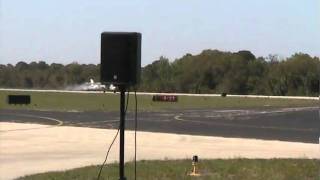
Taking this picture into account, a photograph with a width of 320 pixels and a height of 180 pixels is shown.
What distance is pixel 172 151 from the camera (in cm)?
1614

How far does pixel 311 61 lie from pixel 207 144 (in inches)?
3542

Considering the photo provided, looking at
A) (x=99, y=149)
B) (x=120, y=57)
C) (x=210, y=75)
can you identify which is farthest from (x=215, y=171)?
(x=210, y=75)

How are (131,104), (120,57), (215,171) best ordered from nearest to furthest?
(120,57) → (215,171) → (131,104)

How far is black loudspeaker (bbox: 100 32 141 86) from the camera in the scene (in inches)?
339

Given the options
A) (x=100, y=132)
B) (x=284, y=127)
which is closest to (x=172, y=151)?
(x=100, y=132)

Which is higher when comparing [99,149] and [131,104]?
[131,104]

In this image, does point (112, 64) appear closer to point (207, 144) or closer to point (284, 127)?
point (207, 144)

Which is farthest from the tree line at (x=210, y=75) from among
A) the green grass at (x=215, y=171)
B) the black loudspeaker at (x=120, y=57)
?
the black loudspeaker at (x=120, y=57)

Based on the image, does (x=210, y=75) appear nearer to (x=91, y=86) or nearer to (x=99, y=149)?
(x=91, y=86)

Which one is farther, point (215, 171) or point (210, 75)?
point (210, 75)

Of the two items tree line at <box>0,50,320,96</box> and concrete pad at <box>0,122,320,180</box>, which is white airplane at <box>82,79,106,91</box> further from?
concrete pad at <box>0,122,320,180</box>

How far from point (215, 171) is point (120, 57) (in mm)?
3863

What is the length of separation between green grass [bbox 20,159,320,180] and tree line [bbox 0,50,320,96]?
81339mm

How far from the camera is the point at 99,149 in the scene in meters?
16.6
